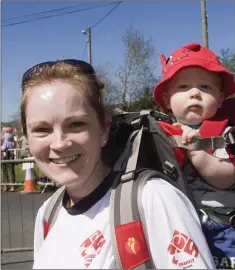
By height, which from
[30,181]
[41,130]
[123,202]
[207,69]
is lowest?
[30,181]

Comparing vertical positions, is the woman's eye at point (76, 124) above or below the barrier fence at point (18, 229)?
above

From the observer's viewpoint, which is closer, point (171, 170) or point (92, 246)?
point (92, 246)

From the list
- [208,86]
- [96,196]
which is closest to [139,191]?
[96,196]

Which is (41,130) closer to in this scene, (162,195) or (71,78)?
(71,78)

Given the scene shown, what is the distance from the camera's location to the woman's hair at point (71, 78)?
1.67 meters

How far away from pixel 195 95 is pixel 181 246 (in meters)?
0.73

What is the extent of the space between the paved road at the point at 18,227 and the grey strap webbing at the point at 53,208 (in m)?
3.20

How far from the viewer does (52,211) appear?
1897 mm

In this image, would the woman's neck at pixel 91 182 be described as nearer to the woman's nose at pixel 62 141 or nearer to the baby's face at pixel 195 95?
the woman's nose at pixel 62 141

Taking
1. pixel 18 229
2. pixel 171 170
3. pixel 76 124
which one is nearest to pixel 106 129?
pixel 76 124

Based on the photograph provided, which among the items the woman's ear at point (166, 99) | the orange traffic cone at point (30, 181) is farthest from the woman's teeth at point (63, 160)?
the orange traffic cone at point (30, 181)

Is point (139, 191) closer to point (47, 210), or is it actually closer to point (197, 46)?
point (47, 210)

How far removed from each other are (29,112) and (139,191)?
0.54 meters

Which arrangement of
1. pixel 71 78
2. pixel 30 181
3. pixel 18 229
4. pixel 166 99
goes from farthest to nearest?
1. pixel 30 181
2. pixel 18 229
3. pixel 166 99
4. pixel 71 78
